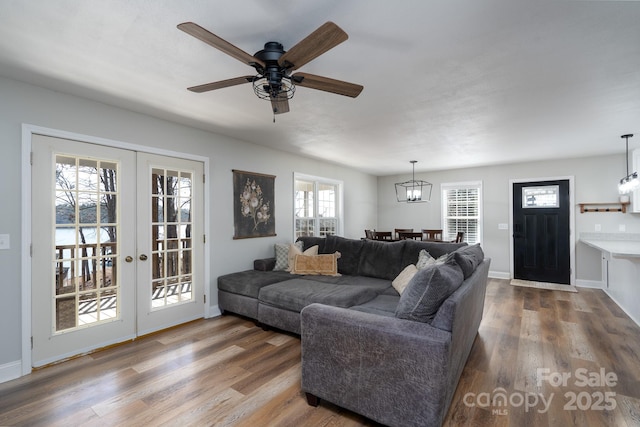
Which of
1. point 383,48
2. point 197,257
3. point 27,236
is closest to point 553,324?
point 383,48

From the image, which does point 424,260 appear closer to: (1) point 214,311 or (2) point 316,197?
(1) point 214,311

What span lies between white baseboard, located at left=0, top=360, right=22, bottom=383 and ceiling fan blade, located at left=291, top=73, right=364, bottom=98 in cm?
325

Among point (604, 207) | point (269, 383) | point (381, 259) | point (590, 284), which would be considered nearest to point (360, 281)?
point (381, 259)

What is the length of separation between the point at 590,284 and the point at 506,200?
2066mm

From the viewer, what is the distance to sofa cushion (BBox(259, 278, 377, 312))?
3133mm

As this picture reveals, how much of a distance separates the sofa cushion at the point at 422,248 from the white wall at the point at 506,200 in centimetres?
328

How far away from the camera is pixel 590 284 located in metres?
5.53

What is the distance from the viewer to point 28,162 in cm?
260

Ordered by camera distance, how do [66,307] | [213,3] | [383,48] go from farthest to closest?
[66,307] < [383,48] < [213,3]

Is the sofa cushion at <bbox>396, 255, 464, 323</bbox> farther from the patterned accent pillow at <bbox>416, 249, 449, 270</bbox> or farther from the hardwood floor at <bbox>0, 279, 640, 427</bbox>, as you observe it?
the patterned accent pillow at <bbox>416, 249, 449, 270</bbox>

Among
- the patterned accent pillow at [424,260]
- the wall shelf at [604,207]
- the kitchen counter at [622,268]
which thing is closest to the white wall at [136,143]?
the patterned accent pillow at [424,260]

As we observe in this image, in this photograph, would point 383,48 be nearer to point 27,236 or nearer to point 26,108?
point 26,108

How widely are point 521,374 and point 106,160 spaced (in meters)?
4.38

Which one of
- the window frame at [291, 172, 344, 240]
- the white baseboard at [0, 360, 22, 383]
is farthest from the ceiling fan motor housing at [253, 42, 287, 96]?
the window frame at [291, 172, 344, 240]
